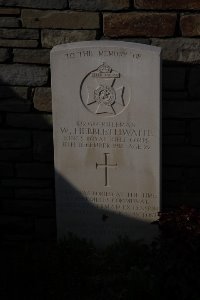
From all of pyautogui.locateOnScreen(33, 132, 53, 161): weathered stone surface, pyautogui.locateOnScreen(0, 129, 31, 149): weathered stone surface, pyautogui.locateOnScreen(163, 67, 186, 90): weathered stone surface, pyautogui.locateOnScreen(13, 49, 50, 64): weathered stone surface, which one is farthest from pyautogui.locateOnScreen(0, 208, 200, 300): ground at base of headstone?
pyautogui.locateOnScreen(13, 49, 50, 64): weathered stone surface

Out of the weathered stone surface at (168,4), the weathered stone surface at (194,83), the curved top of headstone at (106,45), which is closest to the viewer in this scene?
the curved top of headstone at (106,45)

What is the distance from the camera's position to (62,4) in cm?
407

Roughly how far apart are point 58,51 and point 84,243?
130cm

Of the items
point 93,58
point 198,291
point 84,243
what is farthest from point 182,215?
point 93,58

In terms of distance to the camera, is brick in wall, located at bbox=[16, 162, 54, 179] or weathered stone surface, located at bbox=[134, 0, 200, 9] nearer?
weathered stone surface, located at bbox=[134, 0, 200, 9]

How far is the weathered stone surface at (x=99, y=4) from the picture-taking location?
4035 mm

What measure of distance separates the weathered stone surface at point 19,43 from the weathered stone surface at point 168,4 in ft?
2.52

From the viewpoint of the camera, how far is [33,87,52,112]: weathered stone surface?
4.23 meters

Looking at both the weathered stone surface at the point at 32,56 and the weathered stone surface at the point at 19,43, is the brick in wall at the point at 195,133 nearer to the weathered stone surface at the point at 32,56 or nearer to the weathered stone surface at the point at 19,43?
the weathered stone surface at the point at 32,56

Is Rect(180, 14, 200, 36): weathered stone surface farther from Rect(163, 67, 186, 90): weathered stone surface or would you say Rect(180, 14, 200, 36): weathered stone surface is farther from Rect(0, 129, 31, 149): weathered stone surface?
Rect(0, 129, 31, 149): weathered stone surface

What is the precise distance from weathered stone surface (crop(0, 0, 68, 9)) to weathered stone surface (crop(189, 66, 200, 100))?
3.26 ft

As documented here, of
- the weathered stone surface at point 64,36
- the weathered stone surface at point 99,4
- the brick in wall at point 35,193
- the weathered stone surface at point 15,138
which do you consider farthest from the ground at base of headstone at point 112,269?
the weathered stone surface at point 99,4

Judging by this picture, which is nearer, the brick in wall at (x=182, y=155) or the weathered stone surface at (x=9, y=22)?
the weathered stone surface at (x=9, y=22)

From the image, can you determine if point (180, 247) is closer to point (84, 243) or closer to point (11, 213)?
point (84, 243)
